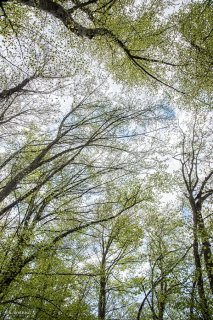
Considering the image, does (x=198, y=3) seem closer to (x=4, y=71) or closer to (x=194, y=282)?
(x=4, y=71)

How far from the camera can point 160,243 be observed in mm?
11508

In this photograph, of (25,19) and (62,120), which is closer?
(25,19)

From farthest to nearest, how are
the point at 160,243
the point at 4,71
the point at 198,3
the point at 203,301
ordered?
1. the point at 160,243
2. the point at 4,71
3. the point at 198,3
4. the point at 203,301

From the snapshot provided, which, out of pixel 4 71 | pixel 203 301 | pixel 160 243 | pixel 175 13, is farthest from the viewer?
pixel 160 243

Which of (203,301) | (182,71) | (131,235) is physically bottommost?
(203,301)

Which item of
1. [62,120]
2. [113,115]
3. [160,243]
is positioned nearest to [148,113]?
[113,115]

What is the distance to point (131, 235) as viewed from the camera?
318 inches

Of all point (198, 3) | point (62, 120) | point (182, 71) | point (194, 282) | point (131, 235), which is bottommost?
point (194, 282)

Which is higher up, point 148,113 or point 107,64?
point 107,64

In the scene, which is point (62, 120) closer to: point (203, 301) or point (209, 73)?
point (209, 73)

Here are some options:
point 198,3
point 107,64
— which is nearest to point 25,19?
point 107,64

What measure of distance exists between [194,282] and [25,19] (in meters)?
10.4

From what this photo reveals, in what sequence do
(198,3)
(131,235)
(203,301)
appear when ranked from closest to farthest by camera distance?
(203,301) < (131,235) < (198,3)

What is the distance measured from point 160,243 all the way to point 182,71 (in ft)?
24.9
